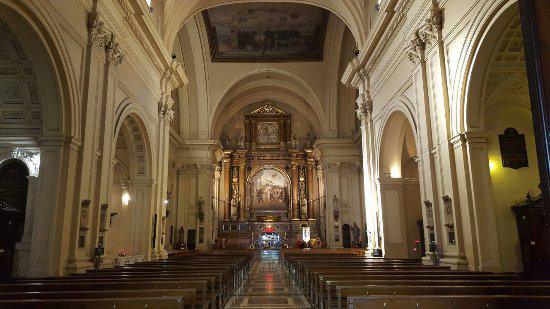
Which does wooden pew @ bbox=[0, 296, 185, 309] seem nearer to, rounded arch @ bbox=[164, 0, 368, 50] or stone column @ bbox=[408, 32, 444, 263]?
stone column @ bbox=[408, 32, 444, 263]

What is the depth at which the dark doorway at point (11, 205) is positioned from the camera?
355 inches

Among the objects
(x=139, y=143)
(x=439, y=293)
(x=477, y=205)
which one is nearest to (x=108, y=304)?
(x=439, y=293)

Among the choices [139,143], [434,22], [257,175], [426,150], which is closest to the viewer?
[434,22]

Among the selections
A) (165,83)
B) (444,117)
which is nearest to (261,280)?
(444,117)

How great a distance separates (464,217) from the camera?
777cm

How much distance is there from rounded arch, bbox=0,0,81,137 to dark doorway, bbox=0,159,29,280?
105 inches

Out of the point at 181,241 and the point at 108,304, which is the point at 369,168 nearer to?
the point at 181,241

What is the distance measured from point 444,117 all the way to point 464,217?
6.64 ft

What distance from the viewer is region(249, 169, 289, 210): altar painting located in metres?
27.8

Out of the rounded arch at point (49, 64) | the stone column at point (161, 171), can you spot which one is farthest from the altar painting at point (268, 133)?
the rounded arch at point (49, 64)

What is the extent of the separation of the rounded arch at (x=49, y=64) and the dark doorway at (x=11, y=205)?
2658 mm

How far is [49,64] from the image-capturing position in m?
7.52

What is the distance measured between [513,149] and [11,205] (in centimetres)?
1176

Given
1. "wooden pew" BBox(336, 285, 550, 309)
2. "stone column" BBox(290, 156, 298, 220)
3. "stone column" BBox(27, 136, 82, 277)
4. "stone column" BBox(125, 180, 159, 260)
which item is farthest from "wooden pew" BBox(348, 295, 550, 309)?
"stone column" BBox(290, 156, 298, 220)
